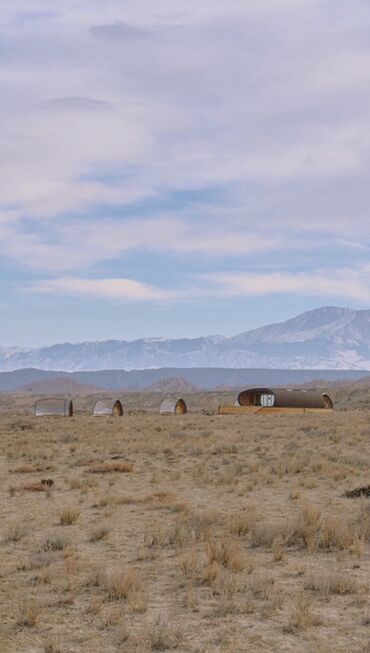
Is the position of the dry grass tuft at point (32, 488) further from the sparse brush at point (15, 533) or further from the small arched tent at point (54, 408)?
the small arched tent at point (54, 408)

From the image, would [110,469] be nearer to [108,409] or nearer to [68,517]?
[68,517]

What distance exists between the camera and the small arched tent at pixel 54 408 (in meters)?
72.7

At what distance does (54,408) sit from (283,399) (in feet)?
69.3

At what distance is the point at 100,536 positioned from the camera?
15.3 metres

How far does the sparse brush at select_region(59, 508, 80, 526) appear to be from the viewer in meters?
17.0

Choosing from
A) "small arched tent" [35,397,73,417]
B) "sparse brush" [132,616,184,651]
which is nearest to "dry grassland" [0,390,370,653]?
"sparse brush" [132,616,184,651]

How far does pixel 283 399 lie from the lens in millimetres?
72000

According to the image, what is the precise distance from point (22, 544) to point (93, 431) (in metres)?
32.2

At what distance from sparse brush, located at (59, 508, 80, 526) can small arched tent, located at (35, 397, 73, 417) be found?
182 feet

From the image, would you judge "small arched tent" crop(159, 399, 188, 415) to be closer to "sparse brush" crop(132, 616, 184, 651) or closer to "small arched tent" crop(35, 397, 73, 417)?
"small arched tent" crop(35, 397, 73, 417)

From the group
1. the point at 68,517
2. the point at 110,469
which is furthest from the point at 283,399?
the point at 68,517

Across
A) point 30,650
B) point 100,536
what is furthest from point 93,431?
point 30,650

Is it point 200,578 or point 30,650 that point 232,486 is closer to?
point 200,578

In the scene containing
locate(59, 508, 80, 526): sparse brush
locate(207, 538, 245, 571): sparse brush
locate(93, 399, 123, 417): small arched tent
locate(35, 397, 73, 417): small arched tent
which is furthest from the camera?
locate(93, 399, 123, 417): small arched tent
